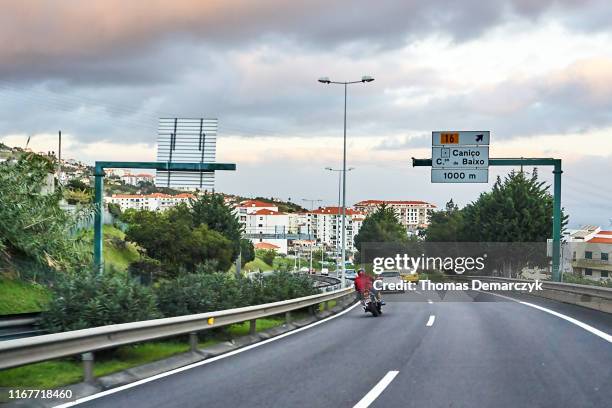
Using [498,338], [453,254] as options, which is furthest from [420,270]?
[498,338]

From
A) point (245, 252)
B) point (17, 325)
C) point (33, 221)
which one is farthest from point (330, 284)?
point (245, 252)

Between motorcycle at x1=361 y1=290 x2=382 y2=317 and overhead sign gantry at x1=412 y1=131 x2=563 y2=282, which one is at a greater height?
overhead sign gantry at x1=412 y1=131 x2=563 y2=282

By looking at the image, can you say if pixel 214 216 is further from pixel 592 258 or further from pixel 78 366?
pixel 78 366

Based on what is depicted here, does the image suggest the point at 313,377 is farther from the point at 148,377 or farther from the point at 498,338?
the point at 498,338

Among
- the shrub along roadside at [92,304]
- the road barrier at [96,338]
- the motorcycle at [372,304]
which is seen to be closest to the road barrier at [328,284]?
the motorcycle at [372,304]

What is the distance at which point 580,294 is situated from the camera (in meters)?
26.2

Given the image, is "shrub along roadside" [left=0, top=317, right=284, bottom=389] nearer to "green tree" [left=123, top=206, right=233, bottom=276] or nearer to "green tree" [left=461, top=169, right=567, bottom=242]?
"green tree" [left=123, top=206, right=233, bottom=276]

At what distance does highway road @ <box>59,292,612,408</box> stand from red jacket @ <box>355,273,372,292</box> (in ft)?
21.0

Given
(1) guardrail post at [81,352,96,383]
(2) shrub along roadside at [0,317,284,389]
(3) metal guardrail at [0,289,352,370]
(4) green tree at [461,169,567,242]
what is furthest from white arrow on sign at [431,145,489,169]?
(4) green tree at [461,169,567,242]

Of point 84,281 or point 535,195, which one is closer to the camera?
point 84,281

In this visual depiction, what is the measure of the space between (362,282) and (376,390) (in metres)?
14.6

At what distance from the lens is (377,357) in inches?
466

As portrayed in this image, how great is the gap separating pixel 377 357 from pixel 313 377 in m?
2.35

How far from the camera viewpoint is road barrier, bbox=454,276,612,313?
22156 millimetres
